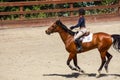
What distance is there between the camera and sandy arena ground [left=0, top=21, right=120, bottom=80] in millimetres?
12605

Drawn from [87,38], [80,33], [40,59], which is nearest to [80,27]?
[80,33]

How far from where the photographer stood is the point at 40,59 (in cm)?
1511

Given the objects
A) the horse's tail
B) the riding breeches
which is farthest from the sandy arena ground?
the riding breeches

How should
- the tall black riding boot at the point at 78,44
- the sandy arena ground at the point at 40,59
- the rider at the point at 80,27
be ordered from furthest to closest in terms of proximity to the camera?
the sandy arena ground at the point at 40,59
the tall black riding boot at the point at 78,44
the rider at the point at 80,27

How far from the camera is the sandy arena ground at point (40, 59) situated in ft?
41.4

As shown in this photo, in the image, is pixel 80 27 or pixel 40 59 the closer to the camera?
pixel 80 27

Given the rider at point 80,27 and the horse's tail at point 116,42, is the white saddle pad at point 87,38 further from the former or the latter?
the horse's tail at point 116,42

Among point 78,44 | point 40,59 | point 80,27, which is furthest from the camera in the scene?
point 40,59

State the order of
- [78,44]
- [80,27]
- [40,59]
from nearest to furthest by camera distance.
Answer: [80,27]
[78,44]
[40,59]

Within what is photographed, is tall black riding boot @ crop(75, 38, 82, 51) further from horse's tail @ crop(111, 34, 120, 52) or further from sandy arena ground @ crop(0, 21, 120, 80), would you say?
horse's tail @ crop(111, 34, 120, 52)

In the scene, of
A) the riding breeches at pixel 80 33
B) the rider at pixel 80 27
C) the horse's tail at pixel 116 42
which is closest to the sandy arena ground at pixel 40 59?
the horse's tail at pixel 116 42

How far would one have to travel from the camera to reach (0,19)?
23922 millimetres

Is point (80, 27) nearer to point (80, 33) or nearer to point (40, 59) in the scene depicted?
point (80, 33)

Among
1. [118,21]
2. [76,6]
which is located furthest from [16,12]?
[118,21]
